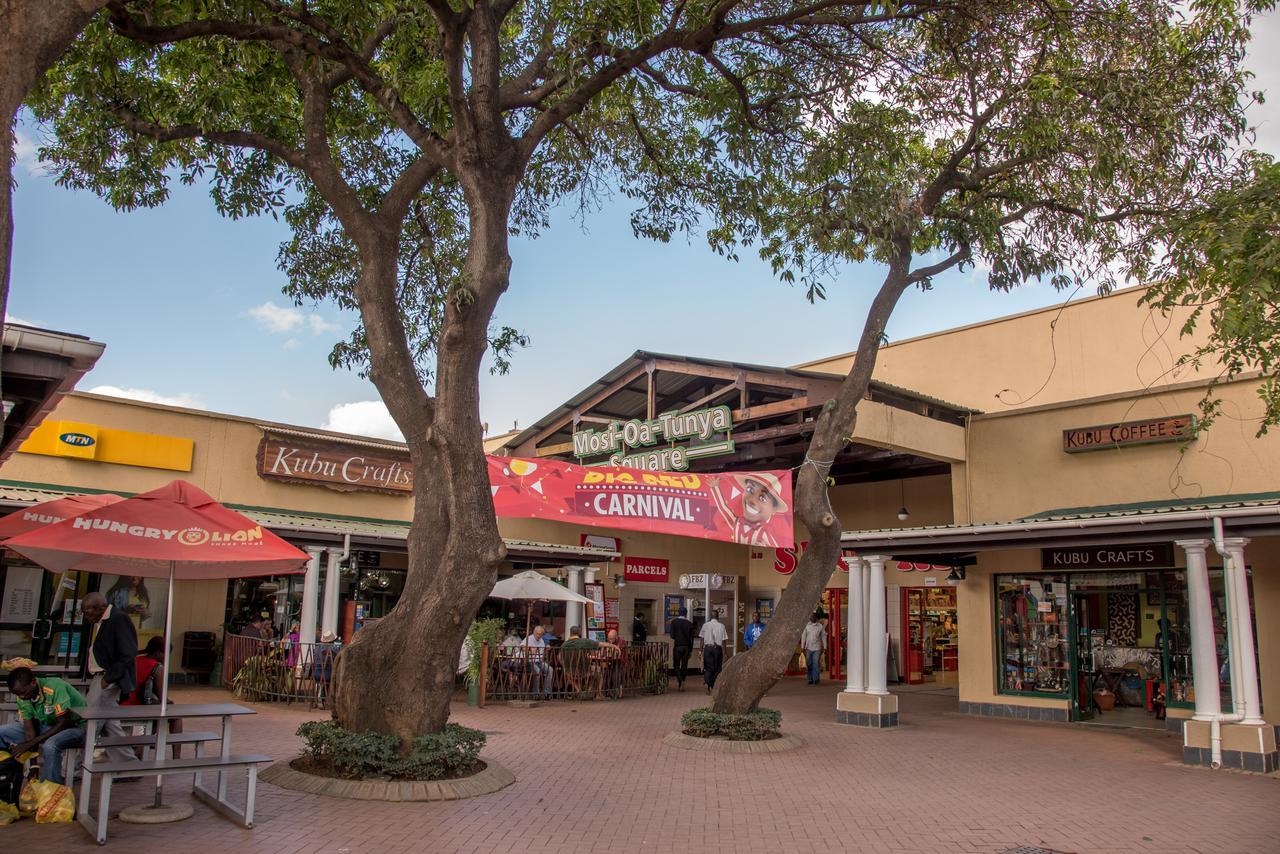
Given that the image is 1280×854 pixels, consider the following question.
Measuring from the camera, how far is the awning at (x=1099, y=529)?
Answer: 34.8ft

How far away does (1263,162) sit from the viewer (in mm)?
9773

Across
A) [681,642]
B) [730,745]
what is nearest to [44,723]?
[730,745]

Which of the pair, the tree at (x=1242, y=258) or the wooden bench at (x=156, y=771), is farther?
the tree at (x=1242, y=258)

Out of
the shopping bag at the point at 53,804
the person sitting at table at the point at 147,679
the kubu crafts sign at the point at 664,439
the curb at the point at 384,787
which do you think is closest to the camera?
the shopping bag at the point at 53,804

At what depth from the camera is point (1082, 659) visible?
1479 cm

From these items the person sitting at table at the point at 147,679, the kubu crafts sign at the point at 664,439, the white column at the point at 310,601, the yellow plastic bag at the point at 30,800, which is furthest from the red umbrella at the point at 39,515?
the kubu crafts sign at the point at 664,439

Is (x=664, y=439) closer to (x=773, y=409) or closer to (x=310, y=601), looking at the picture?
(x=773, y=409)

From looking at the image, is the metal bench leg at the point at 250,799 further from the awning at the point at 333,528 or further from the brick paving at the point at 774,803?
the awning at the point at 333,528

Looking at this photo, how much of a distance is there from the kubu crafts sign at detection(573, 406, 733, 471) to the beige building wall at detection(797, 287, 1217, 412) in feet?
20.8

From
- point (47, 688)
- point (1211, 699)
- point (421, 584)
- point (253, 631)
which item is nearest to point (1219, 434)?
point (1211, 699)

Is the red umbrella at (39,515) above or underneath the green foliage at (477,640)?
above

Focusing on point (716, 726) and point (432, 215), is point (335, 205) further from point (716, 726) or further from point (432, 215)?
point (716, 726)

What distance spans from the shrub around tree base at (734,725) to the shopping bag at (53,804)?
21.9 ft

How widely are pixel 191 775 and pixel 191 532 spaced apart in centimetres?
274
